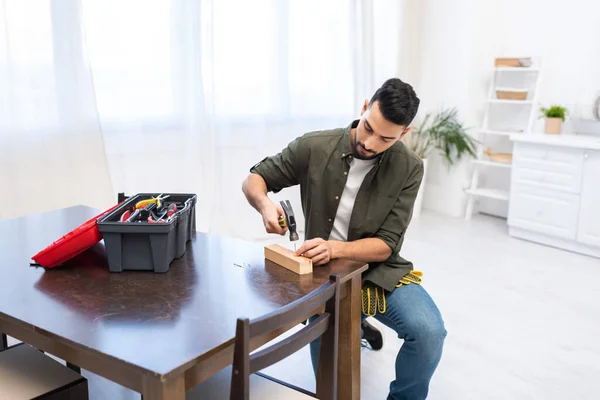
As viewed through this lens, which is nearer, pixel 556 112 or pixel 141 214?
pixel 141 214

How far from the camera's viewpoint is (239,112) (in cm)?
418

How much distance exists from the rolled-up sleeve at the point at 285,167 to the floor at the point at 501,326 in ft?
2.86

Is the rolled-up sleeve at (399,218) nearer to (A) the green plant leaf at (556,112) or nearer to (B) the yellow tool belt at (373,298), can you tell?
(B) the yellow tool belt at (373,298)

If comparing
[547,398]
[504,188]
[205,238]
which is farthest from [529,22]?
[205,238]

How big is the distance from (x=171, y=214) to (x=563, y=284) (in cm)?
281

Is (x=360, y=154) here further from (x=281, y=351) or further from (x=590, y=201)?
(x=590, y=201)

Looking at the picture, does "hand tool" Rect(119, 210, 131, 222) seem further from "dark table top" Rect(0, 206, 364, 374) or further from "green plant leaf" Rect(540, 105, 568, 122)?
"green plant leaf" Rect(540, 105, 568, 122)

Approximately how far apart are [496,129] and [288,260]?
4.06 metres

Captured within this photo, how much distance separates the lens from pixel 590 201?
4172 millimetres

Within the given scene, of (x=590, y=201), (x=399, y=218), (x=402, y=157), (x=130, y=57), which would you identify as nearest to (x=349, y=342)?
(x=399, y=218)

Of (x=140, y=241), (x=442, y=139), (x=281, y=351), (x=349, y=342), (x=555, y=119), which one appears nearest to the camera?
(x=281, y=351)

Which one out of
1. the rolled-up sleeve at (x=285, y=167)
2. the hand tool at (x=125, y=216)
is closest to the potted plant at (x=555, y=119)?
the rolled-up sleeve at (x=285, y=167)

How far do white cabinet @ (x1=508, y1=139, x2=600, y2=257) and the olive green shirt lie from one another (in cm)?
253

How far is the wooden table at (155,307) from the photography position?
4.05 ft
